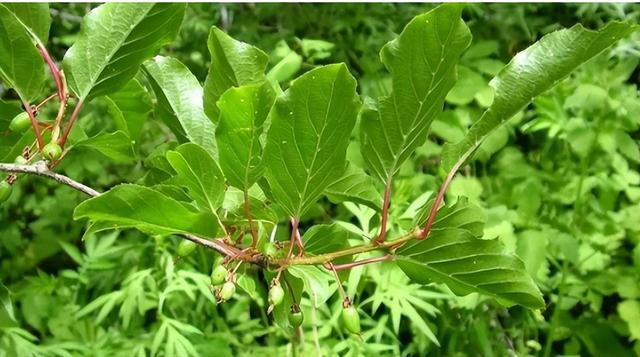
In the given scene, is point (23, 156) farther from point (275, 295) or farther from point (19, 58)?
point (275, 295)

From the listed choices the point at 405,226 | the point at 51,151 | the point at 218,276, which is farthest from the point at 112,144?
the point at 405,226

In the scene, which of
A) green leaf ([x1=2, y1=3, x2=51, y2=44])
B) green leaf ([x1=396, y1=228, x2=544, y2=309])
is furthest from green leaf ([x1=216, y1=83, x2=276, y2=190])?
green leaf ([x1=2, y1=3, x2=51, y2=44])

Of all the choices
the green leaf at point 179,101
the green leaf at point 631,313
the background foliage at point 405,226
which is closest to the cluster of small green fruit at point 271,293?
the green leaf at point 179,101

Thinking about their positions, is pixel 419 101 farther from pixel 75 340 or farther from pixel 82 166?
pixel 82 166

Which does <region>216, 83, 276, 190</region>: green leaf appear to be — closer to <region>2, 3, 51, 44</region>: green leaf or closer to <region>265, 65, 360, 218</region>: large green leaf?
<region>265, 65, 360, 218</region>: large green leaf

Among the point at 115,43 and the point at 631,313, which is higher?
the point at 115,43

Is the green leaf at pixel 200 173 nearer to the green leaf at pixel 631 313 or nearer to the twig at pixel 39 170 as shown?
the twig at pixel 39 170
